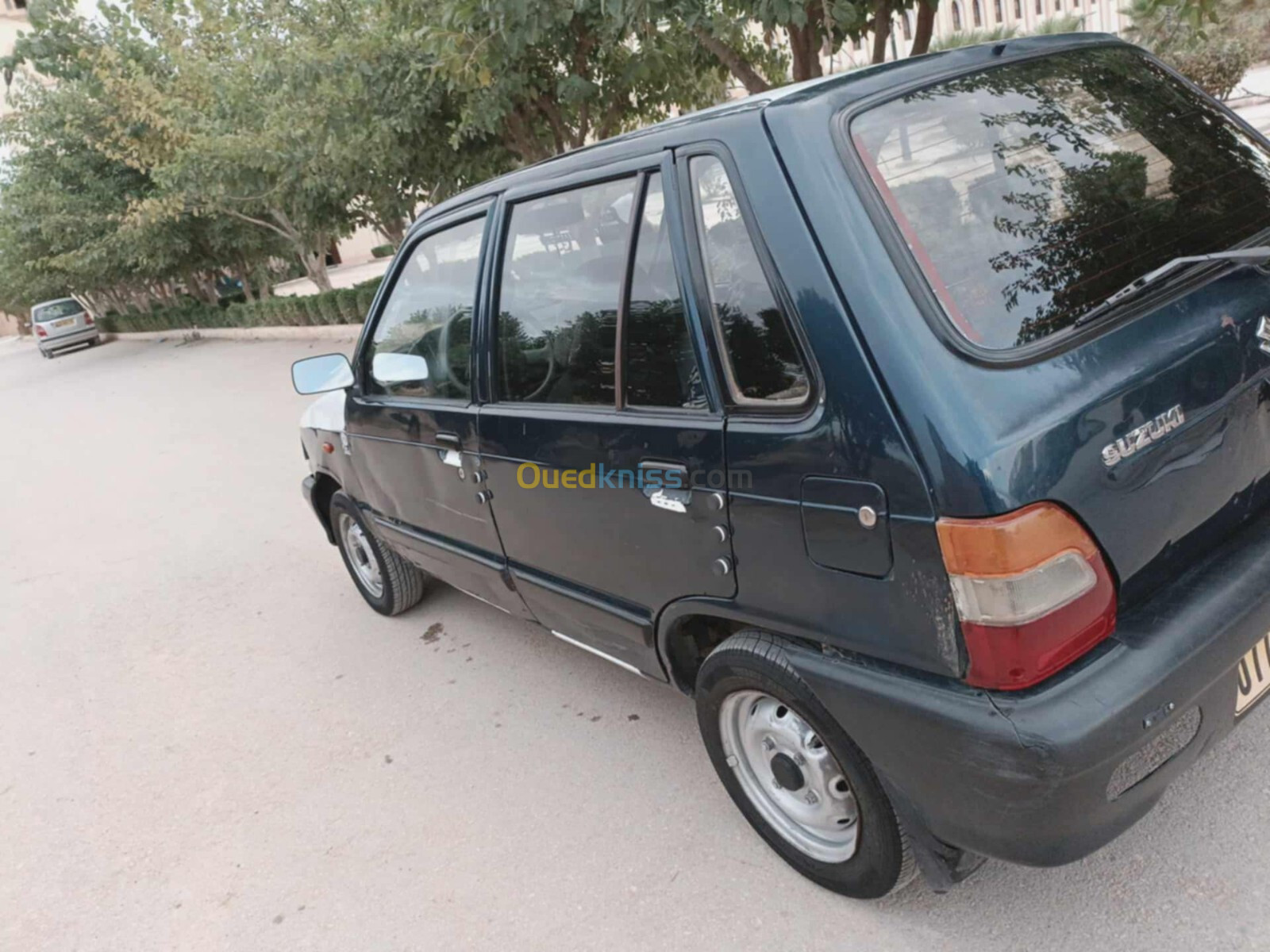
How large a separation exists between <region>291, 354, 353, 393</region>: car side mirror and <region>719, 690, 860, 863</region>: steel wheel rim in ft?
7.50

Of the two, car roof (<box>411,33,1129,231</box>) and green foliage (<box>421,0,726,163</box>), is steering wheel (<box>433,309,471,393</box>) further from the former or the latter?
green foliage (<box>421,0,726,163</box>)

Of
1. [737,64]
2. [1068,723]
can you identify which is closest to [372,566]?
[1068,723]

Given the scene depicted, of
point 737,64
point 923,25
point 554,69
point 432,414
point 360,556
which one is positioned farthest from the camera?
point 554,69

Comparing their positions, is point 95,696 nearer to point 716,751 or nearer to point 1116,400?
point 716,751

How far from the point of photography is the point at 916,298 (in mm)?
1797

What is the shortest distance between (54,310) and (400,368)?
31.5m

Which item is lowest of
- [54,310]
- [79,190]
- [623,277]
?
[623,277]

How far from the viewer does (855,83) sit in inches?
82.4

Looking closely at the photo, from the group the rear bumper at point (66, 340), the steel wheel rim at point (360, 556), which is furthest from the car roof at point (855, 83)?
the rear bumper at point (66, 340)

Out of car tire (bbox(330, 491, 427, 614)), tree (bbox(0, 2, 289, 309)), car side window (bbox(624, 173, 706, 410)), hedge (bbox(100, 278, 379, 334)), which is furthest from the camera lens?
tree (bbox(0, 2, 289, 309))

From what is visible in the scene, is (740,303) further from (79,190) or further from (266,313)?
(79,190)

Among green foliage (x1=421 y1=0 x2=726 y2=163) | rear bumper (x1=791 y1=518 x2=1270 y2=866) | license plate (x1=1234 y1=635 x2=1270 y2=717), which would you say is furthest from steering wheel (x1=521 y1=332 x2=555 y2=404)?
green foliage (x1=421 y1=0 x2=726 y2=163)

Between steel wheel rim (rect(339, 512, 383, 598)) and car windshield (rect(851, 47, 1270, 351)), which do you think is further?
steel wheel rim (rect(339, 512, 383, 598))

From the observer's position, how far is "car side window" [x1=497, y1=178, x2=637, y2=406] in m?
2.44
